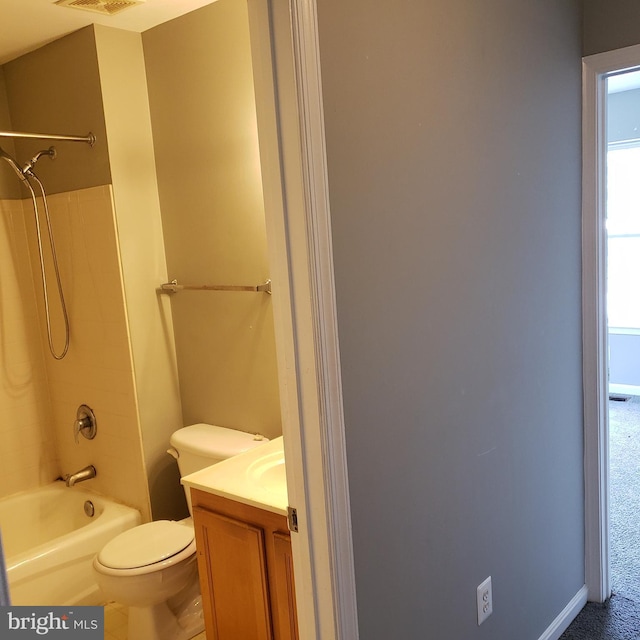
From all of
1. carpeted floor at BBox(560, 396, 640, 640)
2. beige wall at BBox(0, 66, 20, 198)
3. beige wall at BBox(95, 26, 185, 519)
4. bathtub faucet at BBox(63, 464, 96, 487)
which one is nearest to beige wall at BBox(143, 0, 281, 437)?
beige wall at BBox(95, 26, 185, 519)

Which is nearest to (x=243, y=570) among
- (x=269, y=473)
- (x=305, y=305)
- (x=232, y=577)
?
(x=232, y=577)

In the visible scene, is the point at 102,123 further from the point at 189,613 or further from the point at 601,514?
the point at 601,514

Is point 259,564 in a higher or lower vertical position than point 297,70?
lower

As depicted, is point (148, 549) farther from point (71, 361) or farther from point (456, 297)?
point (456, 297)

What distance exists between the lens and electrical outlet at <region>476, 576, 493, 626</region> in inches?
71.5

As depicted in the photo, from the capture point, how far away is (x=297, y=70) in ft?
4.08

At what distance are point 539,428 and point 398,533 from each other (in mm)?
756

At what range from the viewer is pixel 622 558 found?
108 inches

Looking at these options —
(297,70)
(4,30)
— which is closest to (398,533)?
(297,70)

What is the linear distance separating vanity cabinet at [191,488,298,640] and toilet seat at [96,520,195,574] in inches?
12.1

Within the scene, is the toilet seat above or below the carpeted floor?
above

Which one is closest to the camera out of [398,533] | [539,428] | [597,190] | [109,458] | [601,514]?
[398,533]

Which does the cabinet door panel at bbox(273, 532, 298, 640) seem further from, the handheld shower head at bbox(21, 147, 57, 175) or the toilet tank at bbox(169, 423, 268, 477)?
the handheld shower head at bbox(21, 147, 57, 175)

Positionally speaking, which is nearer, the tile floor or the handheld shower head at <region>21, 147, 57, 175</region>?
the tile floor
